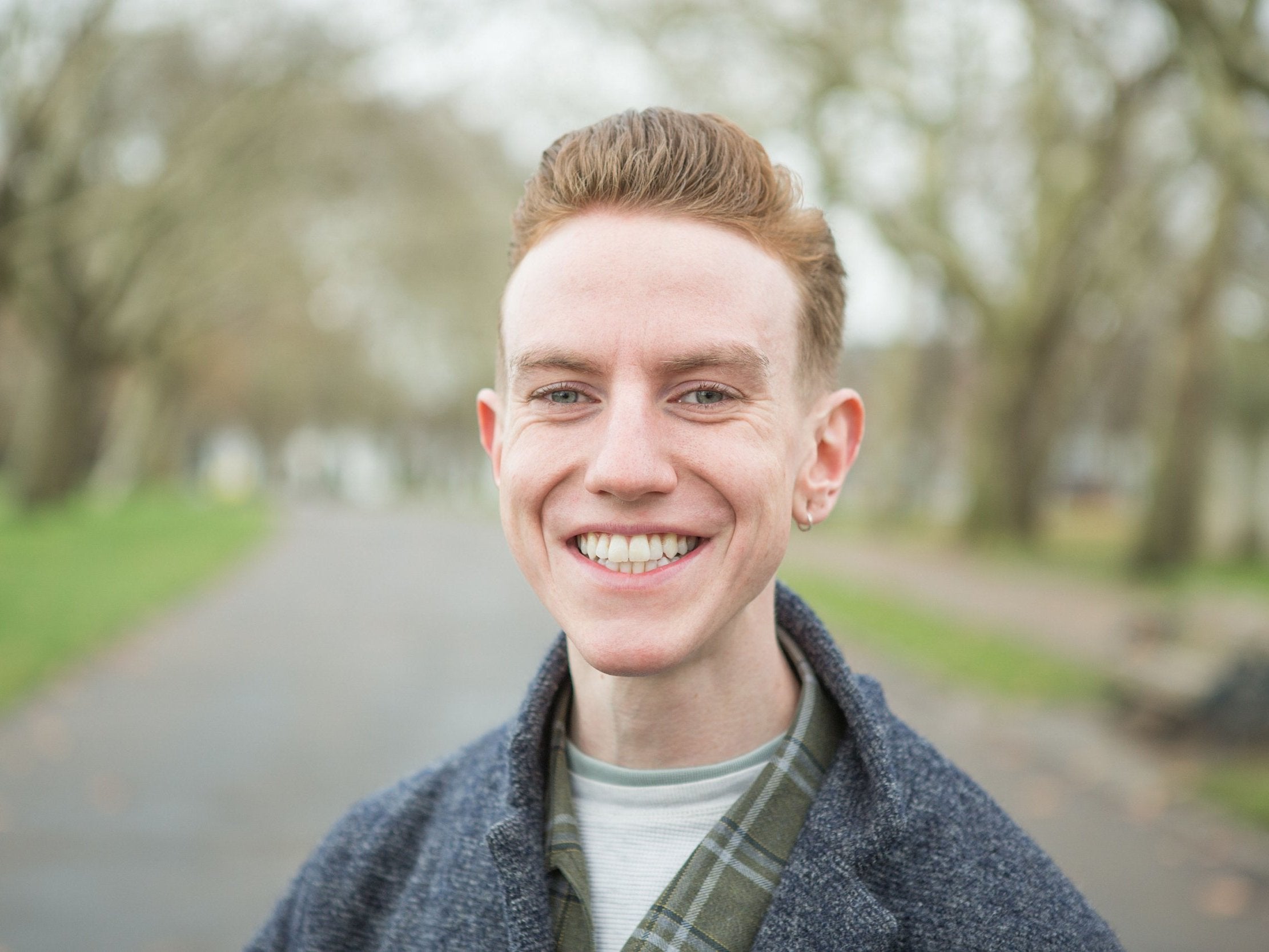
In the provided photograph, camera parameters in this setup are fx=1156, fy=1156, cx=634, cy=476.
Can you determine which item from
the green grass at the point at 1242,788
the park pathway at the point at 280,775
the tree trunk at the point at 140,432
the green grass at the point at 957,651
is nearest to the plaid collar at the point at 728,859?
the park pathway at the point at 280,775

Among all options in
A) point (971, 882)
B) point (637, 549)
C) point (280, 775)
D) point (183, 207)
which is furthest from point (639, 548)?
point (183, 207)

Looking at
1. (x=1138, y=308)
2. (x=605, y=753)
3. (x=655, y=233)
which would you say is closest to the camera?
(x=655, y=233)

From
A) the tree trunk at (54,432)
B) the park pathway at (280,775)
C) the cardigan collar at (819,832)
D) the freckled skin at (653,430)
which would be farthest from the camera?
the tree trunk at (54,432)

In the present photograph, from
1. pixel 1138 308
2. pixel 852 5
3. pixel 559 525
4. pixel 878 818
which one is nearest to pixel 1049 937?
pixel 878 818

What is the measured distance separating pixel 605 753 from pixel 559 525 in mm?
420

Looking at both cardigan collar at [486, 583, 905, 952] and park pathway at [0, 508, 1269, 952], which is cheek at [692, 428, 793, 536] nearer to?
cardigan collar at [486, 583, 905, 952]

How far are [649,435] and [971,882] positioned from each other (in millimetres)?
849

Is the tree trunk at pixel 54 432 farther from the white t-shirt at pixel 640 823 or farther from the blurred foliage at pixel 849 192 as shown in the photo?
the white t-shirt at pixel 640 823

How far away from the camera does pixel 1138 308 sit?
2827 cm

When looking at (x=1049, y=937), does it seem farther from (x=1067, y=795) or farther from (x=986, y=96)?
(x=986, y=96)

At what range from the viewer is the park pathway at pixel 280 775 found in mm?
5211

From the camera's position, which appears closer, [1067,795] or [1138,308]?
[1067,795]

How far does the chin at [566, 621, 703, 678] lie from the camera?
1823 millimetres

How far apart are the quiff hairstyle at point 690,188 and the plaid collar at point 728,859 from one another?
2.03 ft
